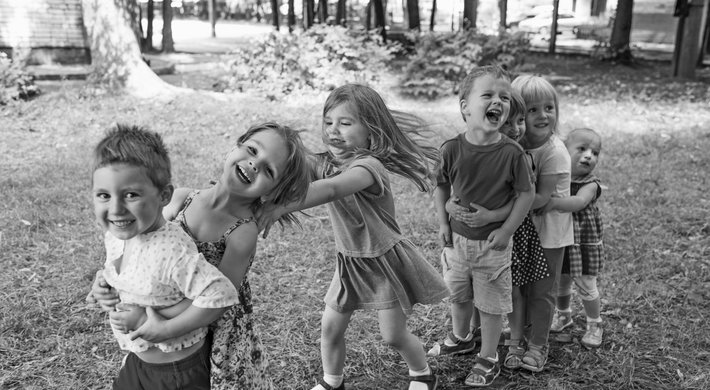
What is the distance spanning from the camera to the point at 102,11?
10.0 metres

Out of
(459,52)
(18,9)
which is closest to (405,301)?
(459,52)

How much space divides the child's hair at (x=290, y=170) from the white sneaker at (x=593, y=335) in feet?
7.17

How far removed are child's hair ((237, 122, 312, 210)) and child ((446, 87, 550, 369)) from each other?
3.61ft

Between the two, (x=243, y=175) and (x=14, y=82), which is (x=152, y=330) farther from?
(x=14, y=82)

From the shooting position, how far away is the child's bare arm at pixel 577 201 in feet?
10.1

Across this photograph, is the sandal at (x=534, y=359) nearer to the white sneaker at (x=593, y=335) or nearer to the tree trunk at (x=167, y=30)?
the white sneaker at (x=593, y=335)

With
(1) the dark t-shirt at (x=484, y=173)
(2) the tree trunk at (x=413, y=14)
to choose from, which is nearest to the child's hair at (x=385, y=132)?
(1) the dark t-shirt at (x=484, y=173)

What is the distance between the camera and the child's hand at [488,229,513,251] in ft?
9.49

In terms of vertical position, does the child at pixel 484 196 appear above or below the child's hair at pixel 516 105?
below

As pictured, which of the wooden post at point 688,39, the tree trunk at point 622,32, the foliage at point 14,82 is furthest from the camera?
the tree trunk at point 622,32

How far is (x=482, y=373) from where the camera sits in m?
3.15

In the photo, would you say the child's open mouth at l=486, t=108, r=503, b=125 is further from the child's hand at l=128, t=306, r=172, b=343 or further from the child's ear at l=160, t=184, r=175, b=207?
the child's hand at l=128, t=306, r=172, b=343

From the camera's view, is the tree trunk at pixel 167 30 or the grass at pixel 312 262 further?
the tree trunk at pixel 167 30

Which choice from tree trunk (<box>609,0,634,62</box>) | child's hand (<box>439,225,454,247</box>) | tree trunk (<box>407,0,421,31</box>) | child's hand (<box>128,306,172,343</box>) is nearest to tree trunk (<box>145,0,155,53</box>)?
tree trunk (<box>407,0,421,31</box>)
